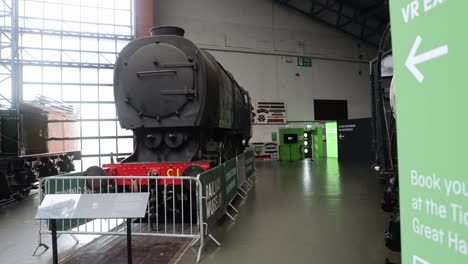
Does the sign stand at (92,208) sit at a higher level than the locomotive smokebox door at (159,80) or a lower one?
lower

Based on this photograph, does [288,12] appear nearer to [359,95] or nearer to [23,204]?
[359,95]

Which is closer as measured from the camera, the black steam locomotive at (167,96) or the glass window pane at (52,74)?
the black steam locomotive at (167,96)

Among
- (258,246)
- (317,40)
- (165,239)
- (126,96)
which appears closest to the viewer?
(258,246)

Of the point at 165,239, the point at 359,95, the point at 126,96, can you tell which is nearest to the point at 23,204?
the point at 126,96

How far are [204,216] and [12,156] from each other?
6.13 m

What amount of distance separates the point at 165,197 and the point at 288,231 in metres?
1.75

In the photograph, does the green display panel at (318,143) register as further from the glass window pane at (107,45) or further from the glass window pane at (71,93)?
the glass window pane at (71,93)

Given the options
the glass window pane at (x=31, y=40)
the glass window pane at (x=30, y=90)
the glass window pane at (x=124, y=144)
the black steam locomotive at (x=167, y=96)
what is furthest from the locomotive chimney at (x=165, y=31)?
the glass window pane at (x=31, y=40)

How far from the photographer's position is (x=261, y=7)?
19156 millimetres

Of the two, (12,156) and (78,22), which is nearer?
(12,156)

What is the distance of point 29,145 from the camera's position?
8453 millimetres

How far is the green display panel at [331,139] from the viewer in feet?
57.4

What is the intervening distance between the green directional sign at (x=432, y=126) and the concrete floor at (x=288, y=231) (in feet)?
9.12

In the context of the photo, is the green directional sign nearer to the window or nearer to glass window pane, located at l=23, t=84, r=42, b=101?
the window
